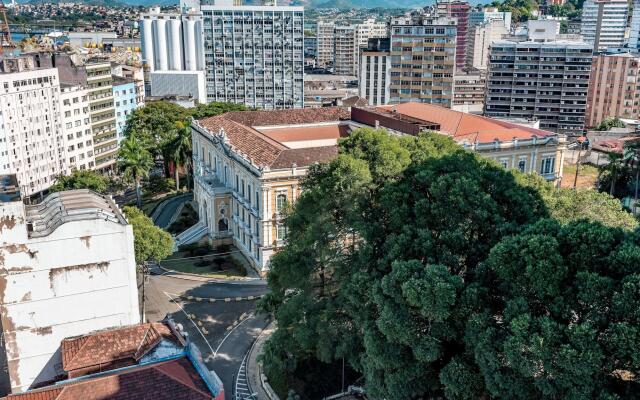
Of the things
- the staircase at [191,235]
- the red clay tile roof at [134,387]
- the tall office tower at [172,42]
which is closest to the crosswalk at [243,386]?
the red clay tile roof at [134,387]

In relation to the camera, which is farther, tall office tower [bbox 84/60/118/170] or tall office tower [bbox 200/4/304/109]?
tall office tower [bbox 200/4/304/109]

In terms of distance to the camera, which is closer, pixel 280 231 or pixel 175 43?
pixel 280 231

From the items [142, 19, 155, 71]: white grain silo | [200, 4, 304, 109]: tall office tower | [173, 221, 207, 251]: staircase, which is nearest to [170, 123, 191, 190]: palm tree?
[173, 221, 207, 251]: staircase

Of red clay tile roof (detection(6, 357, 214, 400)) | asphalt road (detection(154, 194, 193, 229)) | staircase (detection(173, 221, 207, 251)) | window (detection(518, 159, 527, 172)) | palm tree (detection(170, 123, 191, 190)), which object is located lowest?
asphalt road (detection(154, 194, 193, 229))

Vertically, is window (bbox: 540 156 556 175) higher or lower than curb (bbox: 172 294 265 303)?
higher

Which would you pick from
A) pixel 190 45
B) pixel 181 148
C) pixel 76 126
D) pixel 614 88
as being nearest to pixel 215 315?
pixel 181 148

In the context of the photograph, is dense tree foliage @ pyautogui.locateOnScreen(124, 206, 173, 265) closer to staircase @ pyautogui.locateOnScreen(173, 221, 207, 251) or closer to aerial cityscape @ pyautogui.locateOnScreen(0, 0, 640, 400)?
aerial cityscape @ pyautogui.locateOnScreen(0, 0, 640, 400)

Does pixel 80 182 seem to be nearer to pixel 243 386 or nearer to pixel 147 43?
pixel 243 386

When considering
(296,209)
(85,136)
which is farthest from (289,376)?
(85,136)
